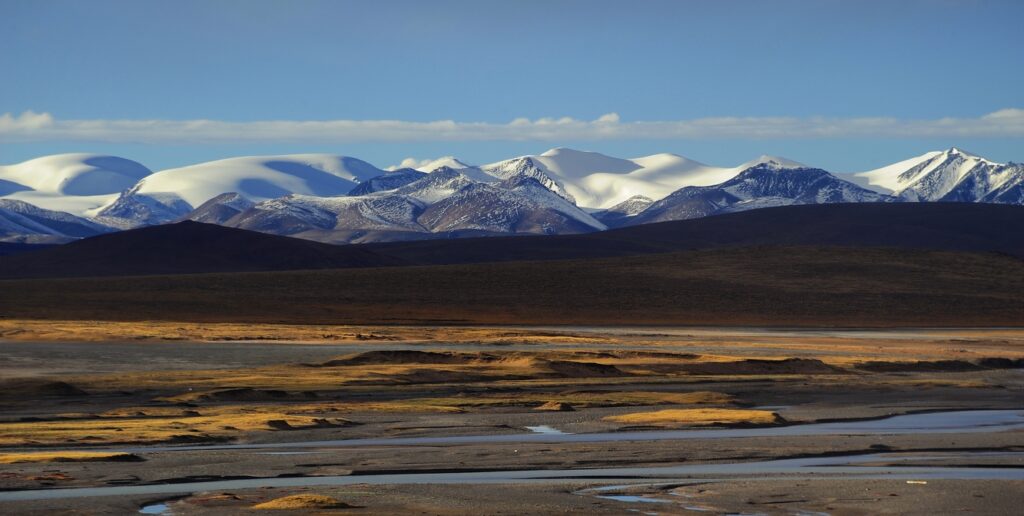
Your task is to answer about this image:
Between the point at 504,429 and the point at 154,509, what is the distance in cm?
1617

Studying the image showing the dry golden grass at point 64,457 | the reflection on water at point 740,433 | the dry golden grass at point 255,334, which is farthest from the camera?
the dry golden grass at point 255,334

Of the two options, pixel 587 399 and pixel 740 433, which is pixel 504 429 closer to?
pixel 740 433

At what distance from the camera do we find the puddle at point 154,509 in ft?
87.2

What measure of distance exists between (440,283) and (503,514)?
12099 cm

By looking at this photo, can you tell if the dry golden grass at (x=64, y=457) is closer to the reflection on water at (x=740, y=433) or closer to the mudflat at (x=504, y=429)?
the mudflat at (x=504, y=429)

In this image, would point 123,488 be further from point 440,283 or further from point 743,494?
point 440,283

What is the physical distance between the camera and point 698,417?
4475 cm

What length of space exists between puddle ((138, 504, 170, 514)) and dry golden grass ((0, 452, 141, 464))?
6936 mm

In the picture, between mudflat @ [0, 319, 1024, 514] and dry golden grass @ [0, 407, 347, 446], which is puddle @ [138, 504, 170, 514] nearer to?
mudflat @ [0, 319, 1024, 514]

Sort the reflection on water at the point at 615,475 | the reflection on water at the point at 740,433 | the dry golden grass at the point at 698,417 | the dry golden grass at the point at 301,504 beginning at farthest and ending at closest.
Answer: the dry golden grass at the point at 698,417 → the reflection on water at the point at 740,433 → the reflection on water at the point at 615,475 → the dry golden grass at the point at 301,504

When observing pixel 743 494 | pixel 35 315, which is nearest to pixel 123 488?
pixel 743 494

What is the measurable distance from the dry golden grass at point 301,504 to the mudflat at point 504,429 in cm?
5

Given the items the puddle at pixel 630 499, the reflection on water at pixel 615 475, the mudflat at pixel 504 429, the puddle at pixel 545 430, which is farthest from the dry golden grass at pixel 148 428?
the puddle at pixel 630 499

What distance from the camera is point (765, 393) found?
56.7m
